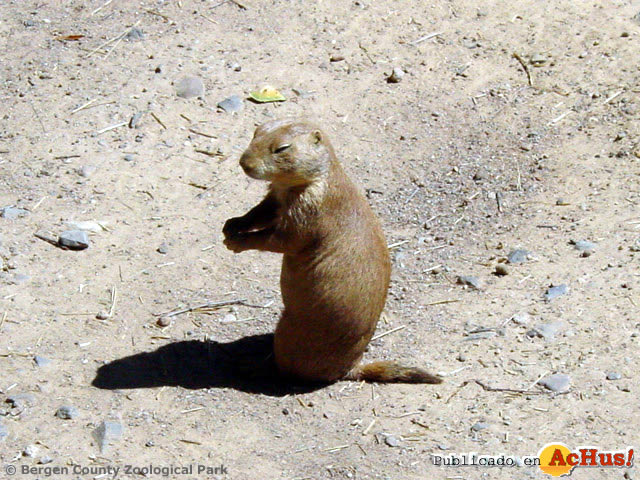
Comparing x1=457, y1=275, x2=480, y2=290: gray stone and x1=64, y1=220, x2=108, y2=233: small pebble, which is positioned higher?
x1=457, y1=275, x2=480, y2=290: gray stone

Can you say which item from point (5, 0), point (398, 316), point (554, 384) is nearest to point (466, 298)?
point (398, 316)

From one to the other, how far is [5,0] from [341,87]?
3904 millimetres

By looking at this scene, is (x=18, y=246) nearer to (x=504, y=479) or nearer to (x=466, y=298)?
(x=466, y=298)

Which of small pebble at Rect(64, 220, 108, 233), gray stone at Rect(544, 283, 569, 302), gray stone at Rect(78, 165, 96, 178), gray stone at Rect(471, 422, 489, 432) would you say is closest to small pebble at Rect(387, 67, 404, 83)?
gray stone at Rect(78, 165, 96, 178)

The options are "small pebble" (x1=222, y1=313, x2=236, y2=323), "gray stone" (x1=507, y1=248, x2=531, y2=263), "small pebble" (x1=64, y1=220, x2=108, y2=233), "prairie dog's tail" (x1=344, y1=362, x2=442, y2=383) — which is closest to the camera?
"prairie dog's tail" (x1=344, y1=362, x2=442, y2=383)

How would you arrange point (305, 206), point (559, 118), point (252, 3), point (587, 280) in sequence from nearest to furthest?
point (305, 206) < point (587, 280) < point (559, 118) < point (252, 3)

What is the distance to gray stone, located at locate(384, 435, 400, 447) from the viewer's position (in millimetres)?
5340

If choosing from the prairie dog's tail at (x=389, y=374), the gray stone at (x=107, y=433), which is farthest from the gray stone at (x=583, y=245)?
the gray stone at (x=107, y=433)

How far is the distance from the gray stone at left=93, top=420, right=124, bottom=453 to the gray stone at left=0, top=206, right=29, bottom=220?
2.52 metres

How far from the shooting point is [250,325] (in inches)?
265

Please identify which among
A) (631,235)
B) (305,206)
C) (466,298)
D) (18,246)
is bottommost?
(18,246)

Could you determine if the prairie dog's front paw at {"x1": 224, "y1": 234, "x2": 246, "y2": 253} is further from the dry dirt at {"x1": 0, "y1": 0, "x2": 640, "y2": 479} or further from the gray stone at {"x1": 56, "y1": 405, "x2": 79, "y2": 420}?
the gray stone at {"x1": 56, "y1": 405, "x2": 79, "y2": 420}

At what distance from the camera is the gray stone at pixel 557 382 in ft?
18.6

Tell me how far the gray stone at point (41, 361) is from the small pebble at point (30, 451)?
82 cm
